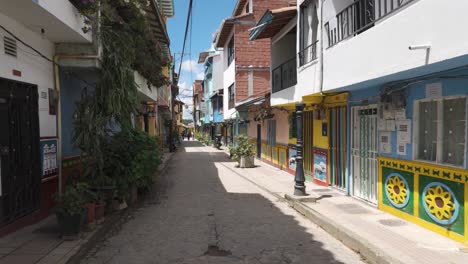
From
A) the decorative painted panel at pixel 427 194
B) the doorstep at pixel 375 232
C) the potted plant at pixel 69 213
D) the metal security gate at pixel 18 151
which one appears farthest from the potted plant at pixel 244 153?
the potted plant at pixel 69 213

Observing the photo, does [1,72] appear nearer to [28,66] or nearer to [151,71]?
[28,66]

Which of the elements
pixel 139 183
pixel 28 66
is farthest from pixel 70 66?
pixel 139 183

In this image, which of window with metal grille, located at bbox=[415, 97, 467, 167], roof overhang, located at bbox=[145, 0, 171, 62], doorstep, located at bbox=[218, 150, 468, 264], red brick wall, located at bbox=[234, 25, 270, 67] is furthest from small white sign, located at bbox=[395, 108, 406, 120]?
red brick wall, located at bbox=[234, 25, 270, 67]

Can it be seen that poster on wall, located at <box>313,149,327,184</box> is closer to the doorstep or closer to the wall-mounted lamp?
the doorstep

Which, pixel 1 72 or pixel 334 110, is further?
pixel 334 110

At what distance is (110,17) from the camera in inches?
327

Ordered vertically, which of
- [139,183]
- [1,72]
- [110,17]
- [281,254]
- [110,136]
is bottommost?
[281,254]

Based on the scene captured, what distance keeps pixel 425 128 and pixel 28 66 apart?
7104 mm

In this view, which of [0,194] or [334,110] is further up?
[334,110]

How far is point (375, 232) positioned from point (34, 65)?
671 centimetres

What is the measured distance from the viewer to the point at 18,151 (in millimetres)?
6457

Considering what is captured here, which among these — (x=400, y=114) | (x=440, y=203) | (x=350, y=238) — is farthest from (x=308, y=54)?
(x=350, y=238)

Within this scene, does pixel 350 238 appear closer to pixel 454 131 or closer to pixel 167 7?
pixel 454 131

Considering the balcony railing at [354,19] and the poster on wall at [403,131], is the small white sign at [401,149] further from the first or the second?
the balcony railing at [354,19]
